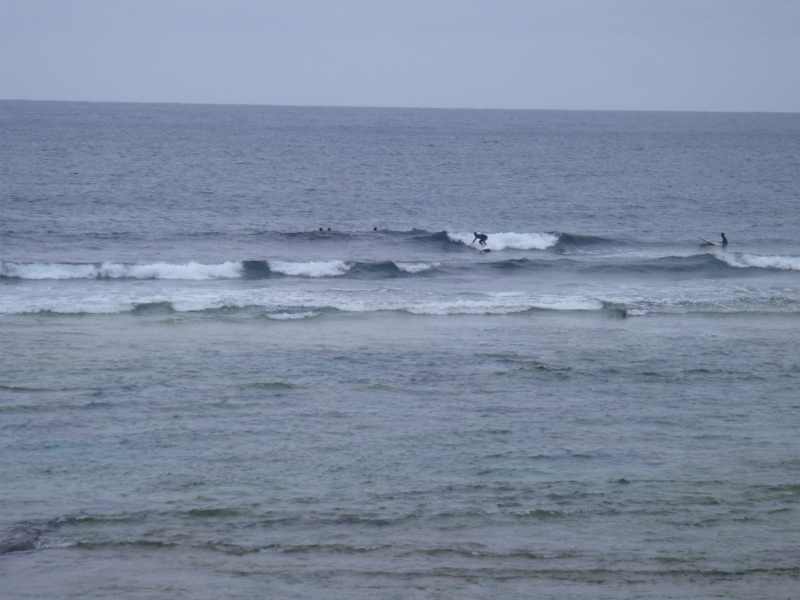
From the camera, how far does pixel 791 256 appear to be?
120 ft

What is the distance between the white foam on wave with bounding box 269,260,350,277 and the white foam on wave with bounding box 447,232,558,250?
805 centimetres

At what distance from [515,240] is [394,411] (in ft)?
81.2

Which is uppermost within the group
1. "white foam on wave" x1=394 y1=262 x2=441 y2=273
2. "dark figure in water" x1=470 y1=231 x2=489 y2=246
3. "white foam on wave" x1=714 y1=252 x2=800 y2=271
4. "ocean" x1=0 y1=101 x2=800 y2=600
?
"dark figure in water" x1=470 y1=231 x2=489 y2=246

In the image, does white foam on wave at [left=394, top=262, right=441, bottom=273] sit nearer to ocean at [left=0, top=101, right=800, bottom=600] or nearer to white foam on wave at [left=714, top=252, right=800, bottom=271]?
ocean at [left=0, top=101, right=800, bottom=600]

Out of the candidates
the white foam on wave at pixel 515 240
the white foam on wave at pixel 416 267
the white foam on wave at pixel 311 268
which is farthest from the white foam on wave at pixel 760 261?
the white foam on wave at pixel 311 268

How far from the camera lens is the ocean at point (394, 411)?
437 inches

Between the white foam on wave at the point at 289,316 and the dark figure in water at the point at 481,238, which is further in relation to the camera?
the dark figure in water at the point at 481,238

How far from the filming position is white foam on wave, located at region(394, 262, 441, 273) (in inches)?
1299

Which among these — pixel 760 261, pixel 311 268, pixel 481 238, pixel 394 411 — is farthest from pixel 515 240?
pixel 394 411

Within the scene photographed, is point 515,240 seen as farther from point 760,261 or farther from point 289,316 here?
point 289,316

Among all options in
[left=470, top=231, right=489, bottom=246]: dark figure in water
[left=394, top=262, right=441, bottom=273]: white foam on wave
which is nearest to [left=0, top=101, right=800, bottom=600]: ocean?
[left=394, top=262, right=441, bottom=273]: white foam on wave

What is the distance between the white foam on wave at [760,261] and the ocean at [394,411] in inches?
6.9

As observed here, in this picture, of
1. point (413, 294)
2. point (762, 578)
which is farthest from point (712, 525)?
point (413, 294)

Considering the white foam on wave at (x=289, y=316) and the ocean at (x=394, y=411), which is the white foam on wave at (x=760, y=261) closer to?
the ocean at (x=394, y=411)
